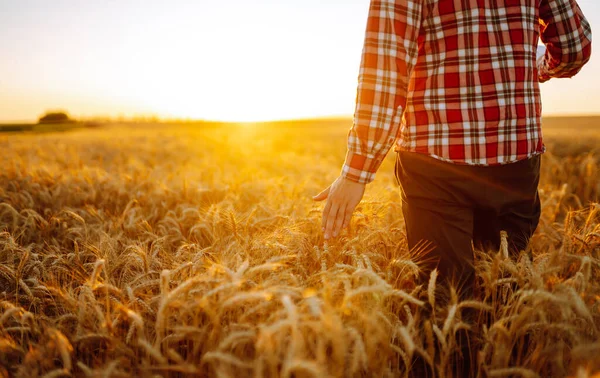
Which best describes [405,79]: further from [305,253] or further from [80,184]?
[80,184]

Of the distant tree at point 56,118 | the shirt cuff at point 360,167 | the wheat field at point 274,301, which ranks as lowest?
the wheat field at point 274,301

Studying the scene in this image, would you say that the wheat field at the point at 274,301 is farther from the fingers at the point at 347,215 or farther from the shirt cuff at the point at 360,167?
the shirt cuff at the point at 360,167

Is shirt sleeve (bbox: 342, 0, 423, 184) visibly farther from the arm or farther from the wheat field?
the wheat field

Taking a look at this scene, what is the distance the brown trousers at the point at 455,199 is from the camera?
4.86 ft

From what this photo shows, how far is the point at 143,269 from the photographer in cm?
174

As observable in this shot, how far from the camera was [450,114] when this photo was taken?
145 cm

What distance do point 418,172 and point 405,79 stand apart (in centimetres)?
40

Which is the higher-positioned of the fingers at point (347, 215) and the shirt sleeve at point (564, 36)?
the shirt sleeve at point (564, 36)

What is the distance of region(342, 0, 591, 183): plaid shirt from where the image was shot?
4.63 feet

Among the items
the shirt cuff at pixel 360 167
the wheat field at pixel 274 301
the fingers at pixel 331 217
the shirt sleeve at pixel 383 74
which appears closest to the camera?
the wheat field at pixel 274 301

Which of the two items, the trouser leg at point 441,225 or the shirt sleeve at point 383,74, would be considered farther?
the trouser leg at point 441,225

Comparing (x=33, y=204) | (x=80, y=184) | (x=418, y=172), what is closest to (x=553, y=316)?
(x=418, y=172)

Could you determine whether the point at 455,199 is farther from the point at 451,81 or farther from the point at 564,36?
the point at 564,36

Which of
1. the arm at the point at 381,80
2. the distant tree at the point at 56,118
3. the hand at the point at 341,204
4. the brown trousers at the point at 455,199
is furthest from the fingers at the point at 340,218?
the distant tree at the point at 56,118
